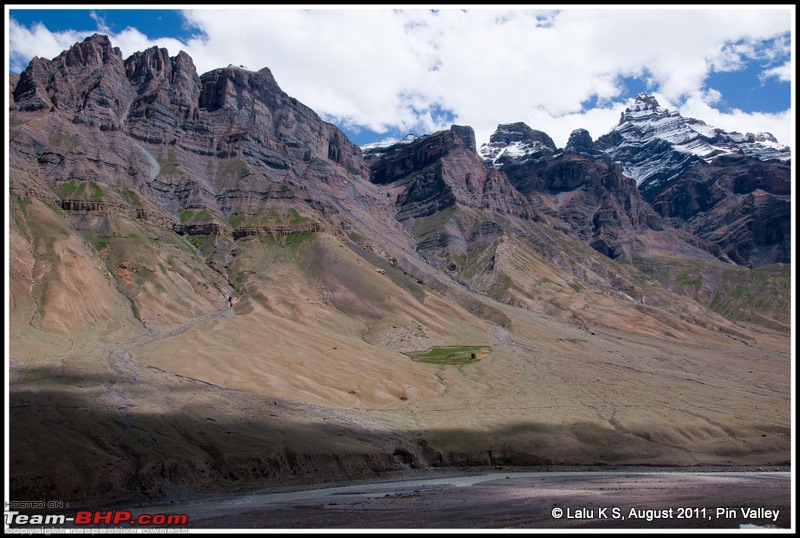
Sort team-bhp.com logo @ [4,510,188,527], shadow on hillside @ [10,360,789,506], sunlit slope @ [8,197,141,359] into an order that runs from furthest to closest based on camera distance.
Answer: sunlit slope @ [8,197,141,359] < shadow on hillside @ [10,360,789,506] < team-bhp.com logo @ [4,510,188,527]

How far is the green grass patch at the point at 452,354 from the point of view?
6255 inches

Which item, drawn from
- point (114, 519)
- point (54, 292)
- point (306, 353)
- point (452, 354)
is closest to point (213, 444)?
point (114, 519)

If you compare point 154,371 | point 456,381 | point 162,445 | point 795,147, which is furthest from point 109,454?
point 456,381

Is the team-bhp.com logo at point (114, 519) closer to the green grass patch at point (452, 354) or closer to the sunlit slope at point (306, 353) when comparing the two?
the sunlit slope at point (306, 353)

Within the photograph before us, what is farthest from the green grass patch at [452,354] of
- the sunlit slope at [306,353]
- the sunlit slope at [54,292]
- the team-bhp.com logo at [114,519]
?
the team-bhp.com logo at [114,519]

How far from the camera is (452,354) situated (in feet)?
549

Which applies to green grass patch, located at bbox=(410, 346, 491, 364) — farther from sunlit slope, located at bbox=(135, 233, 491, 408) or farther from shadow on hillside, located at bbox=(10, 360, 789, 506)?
shadow on hillside, located at bbox=(10, 360, 789, 506)

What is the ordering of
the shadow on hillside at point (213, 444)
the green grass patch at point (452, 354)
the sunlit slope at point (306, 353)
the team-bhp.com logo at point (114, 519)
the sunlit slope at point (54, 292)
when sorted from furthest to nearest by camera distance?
1. the green grass patch at point (452, 354)
2. the sunlit slope at point (54, 292)
3. the sunlit slope at point (306, 353)
4. the shadow on hillside at point (213, 444)
5. the team-bhp.com logo at point (114, 519)

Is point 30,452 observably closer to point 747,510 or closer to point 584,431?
point 747,510

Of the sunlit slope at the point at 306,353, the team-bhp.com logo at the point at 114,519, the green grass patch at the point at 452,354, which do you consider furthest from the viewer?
the green grass patch at the point at 452,354

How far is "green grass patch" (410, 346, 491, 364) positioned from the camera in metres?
159

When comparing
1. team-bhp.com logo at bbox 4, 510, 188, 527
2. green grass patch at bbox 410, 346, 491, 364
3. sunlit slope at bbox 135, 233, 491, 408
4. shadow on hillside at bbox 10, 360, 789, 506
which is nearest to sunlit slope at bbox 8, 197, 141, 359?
sunlit slope at bbox 135, 233, 491, 408

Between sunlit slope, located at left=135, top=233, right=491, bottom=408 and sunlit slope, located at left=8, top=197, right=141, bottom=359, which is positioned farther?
sunlit slope, located at left=8, top=197, right=141, bottom=359

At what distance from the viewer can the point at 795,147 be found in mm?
24156
